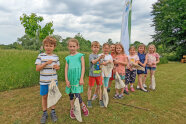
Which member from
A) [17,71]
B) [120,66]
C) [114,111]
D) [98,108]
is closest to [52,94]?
[98,108]

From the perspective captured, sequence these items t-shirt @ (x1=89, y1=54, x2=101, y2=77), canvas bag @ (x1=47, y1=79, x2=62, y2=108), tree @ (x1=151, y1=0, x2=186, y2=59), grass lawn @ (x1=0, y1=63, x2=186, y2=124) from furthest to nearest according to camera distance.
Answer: tree @ (x1=151, y1=0, x2=186, y2=59)
t-shirt @ (x1=89, y1=54, x2=101, y2=77)
grass lawn @ (x1=0, y1=63, x2=186, y2=124)
canvas bag @ (x1=47, y1=79, x2=62, y2=108)

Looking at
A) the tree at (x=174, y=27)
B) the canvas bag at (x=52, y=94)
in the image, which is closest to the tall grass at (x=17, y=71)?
the canvas bag at (x=52, y=94)

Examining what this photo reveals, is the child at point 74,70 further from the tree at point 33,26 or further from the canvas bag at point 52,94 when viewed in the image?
the tree at point 33,26

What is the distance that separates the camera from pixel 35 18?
16266mm

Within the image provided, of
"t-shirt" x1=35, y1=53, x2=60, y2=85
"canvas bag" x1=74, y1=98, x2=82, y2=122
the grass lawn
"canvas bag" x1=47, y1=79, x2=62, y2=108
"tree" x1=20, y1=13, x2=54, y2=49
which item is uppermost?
"tree" x1=20, y1=13, x2=54, y2=49

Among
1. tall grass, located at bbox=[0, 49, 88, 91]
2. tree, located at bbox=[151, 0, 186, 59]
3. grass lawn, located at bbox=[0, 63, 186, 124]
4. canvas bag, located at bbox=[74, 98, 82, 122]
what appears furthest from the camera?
tree, located at bbox=[151, 0, 186, 59]

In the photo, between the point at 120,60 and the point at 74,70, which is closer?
the point at 74,70

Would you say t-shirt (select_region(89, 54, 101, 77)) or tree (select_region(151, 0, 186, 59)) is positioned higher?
tree (select_region(151, 0, 186, 59))

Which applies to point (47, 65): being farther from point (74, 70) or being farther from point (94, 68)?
point (94, 68)

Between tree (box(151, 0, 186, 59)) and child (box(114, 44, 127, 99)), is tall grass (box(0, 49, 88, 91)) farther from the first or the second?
tree (box(151, 0, 186, 59))

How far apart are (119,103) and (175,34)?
1063 inches

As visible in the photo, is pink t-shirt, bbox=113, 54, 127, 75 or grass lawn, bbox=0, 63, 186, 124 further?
pink t-shirt, bbox=113, 54, 127, 75

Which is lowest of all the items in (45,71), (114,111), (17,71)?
(114,111)

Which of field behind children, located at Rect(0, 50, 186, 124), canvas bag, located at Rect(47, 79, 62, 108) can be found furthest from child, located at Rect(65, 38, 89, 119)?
field behind children, located at Rect(0, 50, 186, 124)
